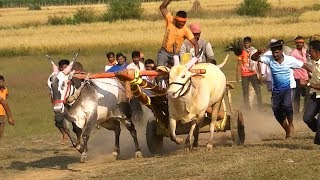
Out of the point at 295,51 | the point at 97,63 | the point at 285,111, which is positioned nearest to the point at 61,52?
the point at 97,63

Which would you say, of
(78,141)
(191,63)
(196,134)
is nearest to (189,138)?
(196,134)

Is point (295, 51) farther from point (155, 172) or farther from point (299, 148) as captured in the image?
point (155, 172)

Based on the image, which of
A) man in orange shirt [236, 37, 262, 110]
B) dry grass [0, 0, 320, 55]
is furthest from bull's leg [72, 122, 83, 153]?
dry grass [0, 0, 320, 55]

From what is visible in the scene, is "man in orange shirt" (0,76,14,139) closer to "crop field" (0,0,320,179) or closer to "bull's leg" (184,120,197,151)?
"crop field" (0,0,320,179)

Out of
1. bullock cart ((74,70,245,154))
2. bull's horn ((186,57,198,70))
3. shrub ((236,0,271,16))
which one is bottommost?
shrub ((236,0,271,16))

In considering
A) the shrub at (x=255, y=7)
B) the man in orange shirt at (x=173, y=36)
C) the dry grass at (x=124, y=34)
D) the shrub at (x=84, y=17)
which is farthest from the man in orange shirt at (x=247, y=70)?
the shrub at (x=255, y=7)

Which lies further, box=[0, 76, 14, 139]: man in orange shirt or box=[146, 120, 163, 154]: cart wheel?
box=[0, 76, 14, 139]: man in orange shirt

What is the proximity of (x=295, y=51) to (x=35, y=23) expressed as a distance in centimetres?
4520

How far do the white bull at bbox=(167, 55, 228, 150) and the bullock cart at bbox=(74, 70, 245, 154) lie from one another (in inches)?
9.6

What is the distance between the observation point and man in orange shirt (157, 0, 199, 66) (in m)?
11.9

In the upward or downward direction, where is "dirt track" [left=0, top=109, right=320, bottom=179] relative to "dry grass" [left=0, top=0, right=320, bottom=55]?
upward

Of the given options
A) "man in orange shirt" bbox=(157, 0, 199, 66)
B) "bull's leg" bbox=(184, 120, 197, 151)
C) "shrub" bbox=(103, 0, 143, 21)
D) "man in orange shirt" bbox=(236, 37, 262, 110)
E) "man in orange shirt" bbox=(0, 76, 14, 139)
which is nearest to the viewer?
"bull's leg" bbox=(184, 120, 197, 151)

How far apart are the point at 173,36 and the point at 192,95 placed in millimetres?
1452

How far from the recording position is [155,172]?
980 cm
